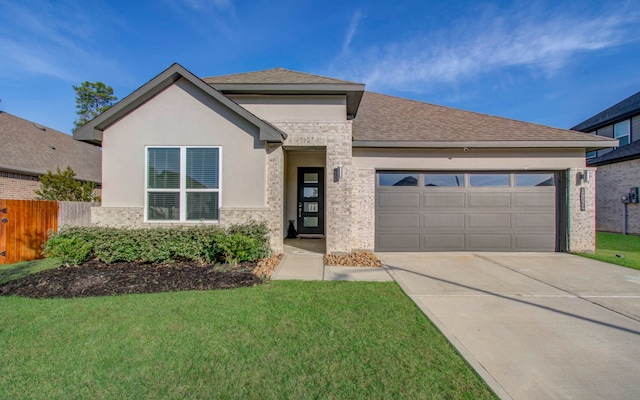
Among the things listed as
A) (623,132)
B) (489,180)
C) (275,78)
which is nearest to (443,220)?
(489,180)

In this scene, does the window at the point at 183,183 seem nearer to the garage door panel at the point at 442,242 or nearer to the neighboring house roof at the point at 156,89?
the neighboring house roof at the point at 156,89

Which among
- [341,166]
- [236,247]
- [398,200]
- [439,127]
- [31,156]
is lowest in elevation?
[236,247]

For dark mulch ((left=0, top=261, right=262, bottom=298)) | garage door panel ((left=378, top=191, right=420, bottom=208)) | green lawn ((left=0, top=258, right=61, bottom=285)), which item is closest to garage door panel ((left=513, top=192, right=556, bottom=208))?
garage door panel ((left=378, top=191, right=420, bottom=208))

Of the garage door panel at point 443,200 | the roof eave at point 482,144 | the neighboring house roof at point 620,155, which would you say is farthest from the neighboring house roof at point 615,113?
the garage door panel at point 443,200

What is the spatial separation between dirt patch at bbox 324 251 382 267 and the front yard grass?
7.58 feet

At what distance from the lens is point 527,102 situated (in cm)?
1691

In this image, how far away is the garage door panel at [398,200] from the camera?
8.80m

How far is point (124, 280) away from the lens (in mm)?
5426

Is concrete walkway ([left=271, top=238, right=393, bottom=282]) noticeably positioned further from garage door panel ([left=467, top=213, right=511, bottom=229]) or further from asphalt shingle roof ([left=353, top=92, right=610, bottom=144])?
garage door panel ([left=467, top=213, right=511, bottom=229])

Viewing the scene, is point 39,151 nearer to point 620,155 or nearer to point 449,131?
point 449,131

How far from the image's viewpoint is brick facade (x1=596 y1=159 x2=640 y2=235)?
522 inches

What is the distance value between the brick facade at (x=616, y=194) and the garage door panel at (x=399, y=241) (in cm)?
1268

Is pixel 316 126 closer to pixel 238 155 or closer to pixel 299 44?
pixel 238 155

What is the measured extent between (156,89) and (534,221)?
12.0m
